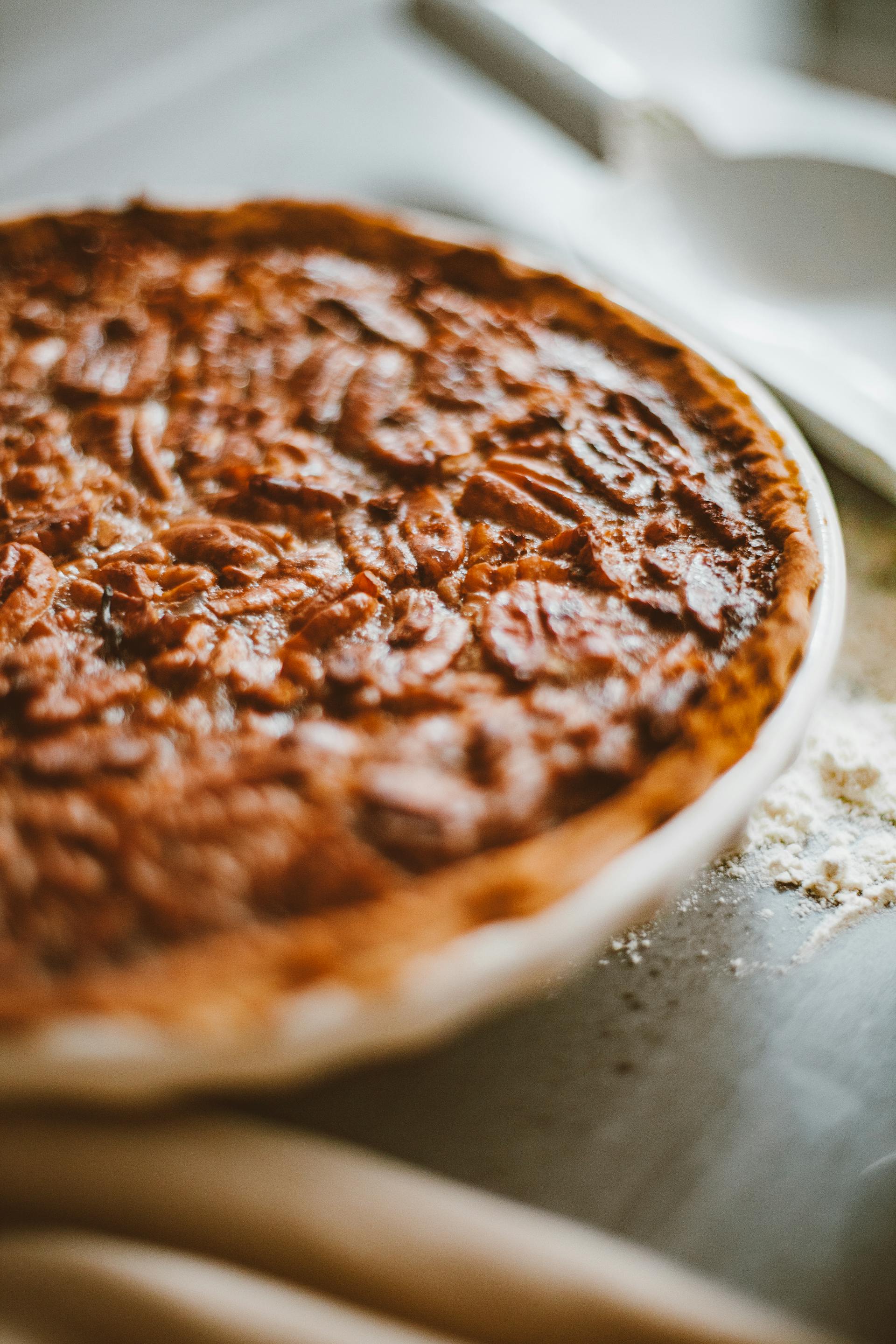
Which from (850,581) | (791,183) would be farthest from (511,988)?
(791,183)

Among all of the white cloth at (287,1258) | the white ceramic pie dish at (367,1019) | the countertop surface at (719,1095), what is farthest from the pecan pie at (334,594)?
the countertop surface at (719,1095)

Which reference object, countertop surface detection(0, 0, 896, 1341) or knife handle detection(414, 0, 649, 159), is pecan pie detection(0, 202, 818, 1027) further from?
knife handle detection(414, 0, 649, 159)

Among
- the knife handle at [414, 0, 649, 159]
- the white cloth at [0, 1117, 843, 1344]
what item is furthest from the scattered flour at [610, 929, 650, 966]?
the knife handle at [414, 0, 649, 159]

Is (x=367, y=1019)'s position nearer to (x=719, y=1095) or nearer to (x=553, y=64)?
(x=719, y=1095)

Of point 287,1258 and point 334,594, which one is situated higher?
point 334,594

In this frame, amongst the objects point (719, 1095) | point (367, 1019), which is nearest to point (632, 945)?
point (719, 1095)

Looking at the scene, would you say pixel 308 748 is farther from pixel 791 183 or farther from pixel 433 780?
pixel 791 183
